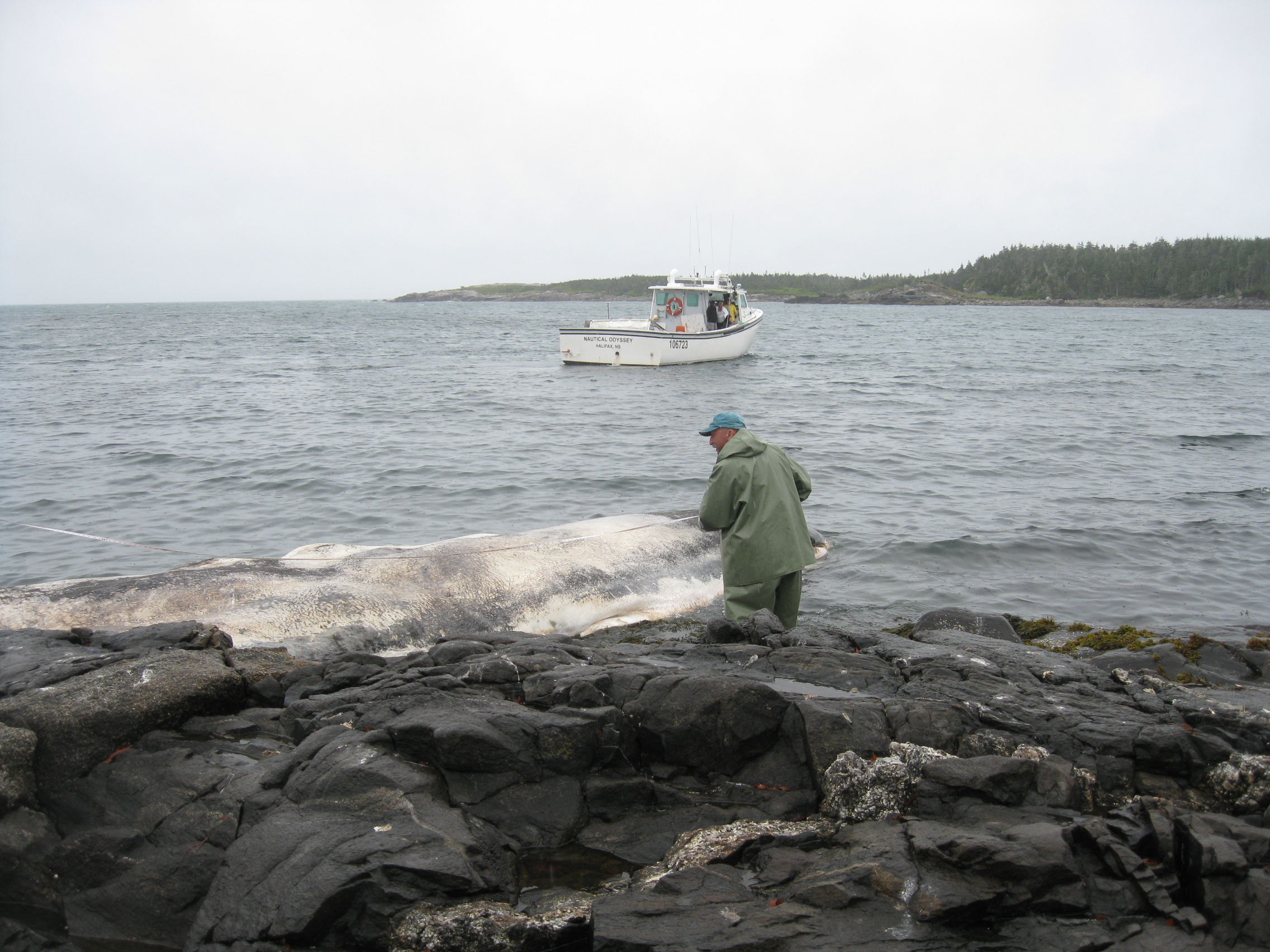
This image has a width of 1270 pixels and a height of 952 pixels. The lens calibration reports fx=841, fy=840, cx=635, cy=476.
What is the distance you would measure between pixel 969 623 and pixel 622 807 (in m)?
4.51

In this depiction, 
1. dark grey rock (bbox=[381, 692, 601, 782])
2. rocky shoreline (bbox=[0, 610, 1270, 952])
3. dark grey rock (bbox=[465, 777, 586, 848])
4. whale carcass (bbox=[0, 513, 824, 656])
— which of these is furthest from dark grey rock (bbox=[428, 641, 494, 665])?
whale carcass (bbox=[0, 513, 824, 656])

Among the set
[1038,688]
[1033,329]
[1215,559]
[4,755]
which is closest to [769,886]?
[1038,688]

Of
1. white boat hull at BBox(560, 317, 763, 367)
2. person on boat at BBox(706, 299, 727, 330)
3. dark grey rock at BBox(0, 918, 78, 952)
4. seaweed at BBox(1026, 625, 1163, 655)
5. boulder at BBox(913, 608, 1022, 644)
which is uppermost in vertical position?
person on boat at BBox(706, 299, 727, 330)

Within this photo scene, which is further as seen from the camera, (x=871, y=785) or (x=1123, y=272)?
(x=1123, y=272)

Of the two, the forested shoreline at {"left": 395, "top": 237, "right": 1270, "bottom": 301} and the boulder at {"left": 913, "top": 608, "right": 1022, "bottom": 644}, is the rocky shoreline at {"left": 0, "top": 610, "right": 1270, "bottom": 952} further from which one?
the forested shoreline at {"left": 395, "top": 237, "right": 1270, "bottom": 301}

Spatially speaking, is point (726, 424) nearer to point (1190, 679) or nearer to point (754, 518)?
point (754, 518)

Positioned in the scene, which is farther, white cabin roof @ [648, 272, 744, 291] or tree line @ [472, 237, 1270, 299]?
tree line @ [472, 237, 1270, 299]

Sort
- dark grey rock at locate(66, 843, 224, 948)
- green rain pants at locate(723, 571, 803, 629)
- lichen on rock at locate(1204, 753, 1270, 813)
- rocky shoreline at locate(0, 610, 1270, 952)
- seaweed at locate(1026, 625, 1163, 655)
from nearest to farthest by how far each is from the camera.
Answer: rocky shoreline at locate(0, 610, 1270, 952)
dark grey rock at locate(66, 843, 224, 948)
lichen on rock at locate(1204, 753, 1270, 813)
green rain pants at locate(723, 571, 803, 629)
seaweed at locate(1026, 625, 1163, 655)

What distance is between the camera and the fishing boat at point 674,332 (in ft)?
95.8

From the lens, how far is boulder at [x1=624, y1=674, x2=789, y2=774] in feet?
13.1

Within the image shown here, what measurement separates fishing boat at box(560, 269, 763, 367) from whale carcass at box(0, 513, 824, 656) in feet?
67.8

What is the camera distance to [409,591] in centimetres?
717

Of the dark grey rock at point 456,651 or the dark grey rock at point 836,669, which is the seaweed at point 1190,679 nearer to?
the dark grey rock at point 836,669

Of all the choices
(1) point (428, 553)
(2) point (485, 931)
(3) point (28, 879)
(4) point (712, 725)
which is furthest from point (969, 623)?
(3) point (28, 879)
